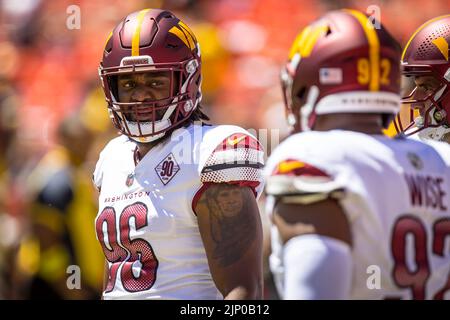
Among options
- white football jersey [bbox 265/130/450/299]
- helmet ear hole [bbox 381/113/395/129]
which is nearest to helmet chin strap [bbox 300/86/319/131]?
white football jersey [bbox 265/130/450/299]

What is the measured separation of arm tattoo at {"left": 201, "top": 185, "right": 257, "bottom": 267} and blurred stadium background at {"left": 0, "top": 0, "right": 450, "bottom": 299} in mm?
2009

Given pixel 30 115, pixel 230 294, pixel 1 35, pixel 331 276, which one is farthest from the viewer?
pixel 1 35

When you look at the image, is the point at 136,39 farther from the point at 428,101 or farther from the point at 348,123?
the point at 348,123

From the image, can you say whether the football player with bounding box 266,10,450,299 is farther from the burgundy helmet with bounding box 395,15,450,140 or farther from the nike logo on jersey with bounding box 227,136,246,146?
the burgundy helmet with bounding box 395,15,450,140

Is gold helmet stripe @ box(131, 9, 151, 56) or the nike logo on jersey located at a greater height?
gold helmet stripe @ box(131, 9, 151, 56)

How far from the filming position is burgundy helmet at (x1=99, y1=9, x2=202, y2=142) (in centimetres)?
387

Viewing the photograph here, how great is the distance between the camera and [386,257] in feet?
8.89

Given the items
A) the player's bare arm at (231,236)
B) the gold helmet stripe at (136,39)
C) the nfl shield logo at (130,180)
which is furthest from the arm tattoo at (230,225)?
the gold helmet stripe at (136,39)

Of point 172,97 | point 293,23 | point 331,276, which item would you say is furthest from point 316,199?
point 293,23

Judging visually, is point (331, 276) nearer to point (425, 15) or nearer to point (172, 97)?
point (172, 97)

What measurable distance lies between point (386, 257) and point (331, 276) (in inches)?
7.9

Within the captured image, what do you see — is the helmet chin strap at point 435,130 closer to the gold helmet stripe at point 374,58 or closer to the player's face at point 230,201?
the player's face at point 230,201

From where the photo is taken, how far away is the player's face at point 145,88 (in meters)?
3.89

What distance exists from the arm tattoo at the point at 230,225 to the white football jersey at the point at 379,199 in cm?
82
